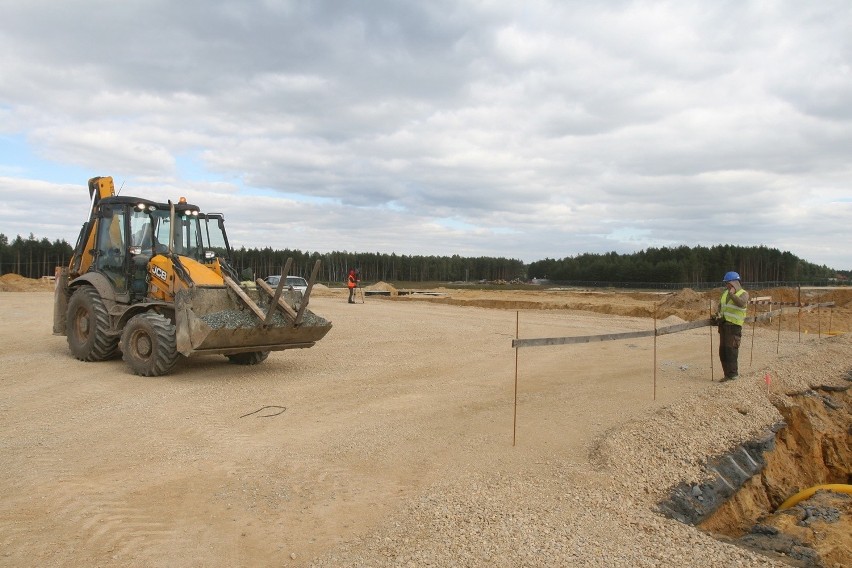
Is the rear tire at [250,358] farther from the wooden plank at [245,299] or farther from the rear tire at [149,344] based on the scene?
the wooden plank at [245,299]

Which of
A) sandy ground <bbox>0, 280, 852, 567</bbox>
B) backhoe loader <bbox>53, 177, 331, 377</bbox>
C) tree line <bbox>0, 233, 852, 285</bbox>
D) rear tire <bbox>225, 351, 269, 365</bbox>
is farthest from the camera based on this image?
tree line <bbox>0, 233, 852, 285</bbox>

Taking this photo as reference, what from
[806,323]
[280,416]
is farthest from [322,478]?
[806,323]

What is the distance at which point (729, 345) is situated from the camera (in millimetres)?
11273

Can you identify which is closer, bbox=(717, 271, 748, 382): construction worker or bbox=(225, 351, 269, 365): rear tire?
bbox=(717, 271, 748, 382): construction worker

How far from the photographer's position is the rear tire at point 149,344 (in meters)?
10.2

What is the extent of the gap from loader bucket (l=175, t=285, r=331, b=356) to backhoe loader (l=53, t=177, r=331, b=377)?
0.02 m

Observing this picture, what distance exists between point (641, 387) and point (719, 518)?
4303mm

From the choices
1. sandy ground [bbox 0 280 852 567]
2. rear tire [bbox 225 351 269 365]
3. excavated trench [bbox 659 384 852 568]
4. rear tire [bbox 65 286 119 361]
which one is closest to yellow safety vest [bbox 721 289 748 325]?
sandy ground [bbox 0 280 852 567]

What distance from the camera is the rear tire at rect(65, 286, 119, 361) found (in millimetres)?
11383

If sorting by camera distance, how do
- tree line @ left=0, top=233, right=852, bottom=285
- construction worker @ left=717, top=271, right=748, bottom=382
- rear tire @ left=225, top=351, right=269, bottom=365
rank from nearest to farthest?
construction worker @ left=717, top=271, right=748, bottom=382 < rear tire @ left=225, top=351, right=269, bottom=365 < tree line @ left=0, top=233, right=852, bottom=285

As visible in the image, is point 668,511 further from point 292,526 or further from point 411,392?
point 411,392

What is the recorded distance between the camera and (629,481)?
240 inches

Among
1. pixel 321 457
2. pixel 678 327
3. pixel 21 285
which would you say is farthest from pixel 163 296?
pixel 21 285

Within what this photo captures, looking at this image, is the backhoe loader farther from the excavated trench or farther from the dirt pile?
the dirt pile
